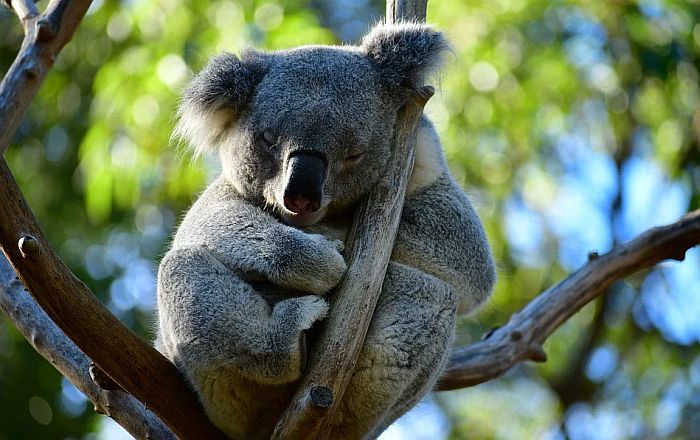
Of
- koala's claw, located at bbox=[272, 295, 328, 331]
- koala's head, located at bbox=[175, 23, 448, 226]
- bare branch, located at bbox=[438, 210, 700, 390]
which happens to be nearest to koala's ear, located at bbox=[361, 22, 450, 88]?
koala's head, located at bbox=[175, 23, 448, 226]

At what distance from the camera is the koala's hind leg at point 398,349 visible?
9.88 feet

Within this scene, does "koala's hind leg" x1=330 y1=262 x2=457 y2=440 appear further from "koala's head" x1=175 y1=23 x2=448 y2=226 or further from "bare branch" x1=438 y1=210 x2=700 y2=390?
"bare branch" x1=438 y1=210 x2=700 y2=390

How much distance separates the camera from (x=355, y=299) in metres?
2.92

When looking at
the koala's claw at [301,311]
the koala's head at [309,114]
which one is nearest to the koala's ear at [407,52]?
the koala's head at [309,114]

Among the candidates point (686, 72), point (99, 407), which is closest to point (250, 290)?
point (99, 407)

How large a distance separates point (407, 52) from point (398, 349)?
1077mm

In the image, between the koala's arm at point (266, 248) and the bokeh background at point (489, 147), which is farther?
the bokeh background at point (489, 147)

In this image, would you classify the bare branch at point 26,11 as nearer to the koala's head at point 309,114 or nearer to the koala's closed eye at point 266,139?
the koala's head at point 309,114

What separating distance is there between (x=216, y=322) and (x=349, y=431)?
0.66 m

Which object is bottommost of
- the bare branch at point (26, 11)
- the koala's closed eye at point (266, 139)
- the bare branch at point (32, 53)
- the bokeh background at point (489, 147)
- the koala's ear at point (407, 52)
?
the bokeh background at point (489, 147)

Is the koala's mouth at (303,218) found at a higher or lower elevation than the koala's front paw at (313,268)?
higher

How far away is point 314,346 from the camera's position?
2.93m

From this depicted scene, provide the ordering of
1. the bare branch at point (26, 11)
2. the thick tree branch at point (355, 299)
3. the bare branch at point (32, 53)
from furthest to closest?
the bare branch at point (26, 11) < the bare branch at point (32, 53) < the thick tree branch at point (355, 299)

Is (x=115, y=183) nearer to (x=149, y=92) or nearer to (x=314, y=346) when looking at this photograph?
(x=149, y=92)
